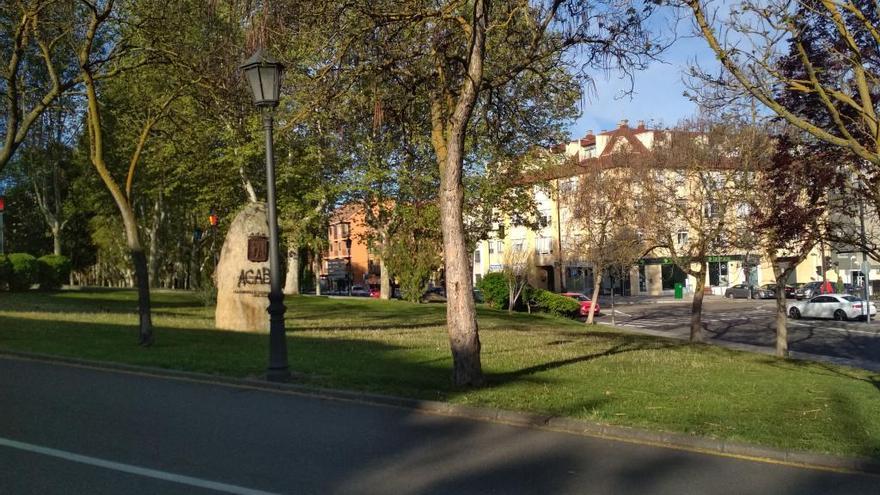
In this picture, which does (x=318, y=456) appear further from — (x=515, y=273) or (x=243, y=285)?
(x=515, y=273)

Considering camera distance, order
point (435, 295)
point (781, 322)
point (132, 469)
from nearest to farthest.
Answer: point (132, 469) < point (781, 322) < point (435, 295)

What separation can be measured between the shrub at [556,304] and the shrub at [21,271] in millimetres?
26494

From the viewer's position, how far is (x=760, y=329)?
35062mm

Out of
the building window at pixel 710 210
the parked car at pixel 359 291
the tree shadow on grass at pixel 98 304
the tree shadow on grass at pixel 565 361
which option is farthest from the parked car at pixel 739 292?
the tree shadow on grass at pixel 565 361

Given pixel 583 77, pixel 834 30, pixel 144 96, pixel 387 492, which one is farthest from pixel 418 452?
pixel 144 96

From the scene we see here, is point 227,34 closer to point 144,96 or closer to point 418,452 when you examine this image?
point 144,96

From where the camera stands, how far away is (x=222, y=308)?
63.3ft

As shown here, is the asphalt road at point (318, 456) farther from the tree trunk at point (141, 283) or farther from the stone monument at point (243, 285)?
the stone monument at point (243, 285)

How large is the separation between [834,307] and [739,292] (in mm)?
→ 21229

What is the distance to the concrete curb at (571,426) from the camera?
266 inches

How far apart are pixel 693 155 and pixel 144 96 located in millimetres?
16590

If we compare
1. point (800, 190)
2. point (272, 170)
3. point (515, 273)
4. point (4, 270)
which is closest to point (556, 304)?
point (515, 273)

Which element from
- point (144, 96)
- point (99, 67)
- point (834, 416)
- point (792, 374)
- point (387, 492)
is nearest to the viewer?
point (387, 492)

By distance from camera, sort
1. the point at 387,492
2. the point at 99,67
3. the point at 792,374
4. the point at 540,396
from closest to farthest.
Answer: the point at 387,492
the point at 540,396
the point at 792,374
the point at 99,67
